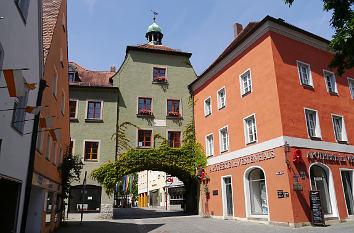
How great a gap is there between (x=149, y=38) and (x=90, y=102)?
13689 millimetres

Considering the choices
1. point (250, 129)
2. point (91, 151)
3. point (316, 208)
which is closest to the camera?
point (316, 208)

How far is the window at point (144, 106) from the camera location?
75.8ft

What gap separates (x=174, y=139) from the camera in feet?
76.4

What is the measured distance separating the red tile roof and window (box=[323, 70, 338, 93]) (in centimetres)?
1558

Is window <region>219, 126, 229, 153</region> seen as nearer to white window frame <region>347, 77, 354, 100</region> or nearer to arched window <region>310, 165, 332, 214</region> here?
arched window <region>310, 165, 332, 214</region>

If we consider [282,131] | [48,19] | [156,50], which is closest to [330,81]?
[282,131]

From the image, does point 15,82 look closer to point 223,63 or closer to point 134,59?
point 223,63

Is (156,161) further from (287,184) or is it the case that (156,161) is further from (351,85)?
(351,85)

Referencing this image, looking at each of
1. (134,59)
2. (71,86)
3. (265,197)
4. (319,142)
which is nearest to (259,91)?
(319,142)

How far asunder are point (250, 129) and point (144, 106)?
988 cm

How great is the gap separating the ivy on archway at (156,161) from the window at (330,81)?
362 inches

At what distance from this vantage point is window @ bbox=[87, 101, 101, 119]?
22.4 m

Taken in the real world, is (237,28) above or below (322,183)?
above

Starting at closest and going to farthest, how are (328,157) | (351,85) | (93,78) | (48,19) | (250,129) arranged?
(48,19), (328,157), (250,129), (351,85), (93,78)
